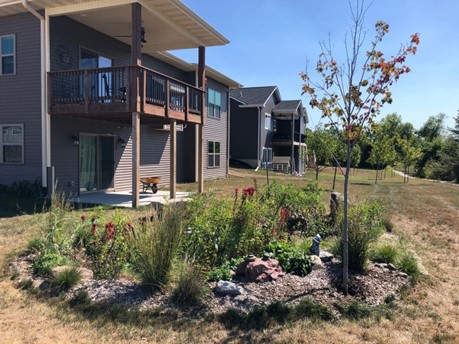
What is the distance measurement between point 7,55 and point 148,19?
4292 mm

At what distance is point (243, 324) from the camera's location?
3604mm

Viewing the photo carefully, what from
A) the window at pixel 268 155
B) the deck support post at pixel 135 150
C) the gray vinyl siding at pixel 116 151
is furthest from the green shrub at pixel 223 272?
the window at pixel 268 155

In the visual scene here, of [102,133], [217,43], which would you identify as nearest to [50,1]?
[102,133]

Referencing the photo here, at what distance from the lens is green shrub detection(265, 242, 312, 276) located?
15.6 ft

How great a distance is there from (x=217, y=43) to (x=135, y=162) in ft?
18.9

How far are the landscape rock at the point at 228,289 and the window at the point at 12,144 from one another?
31.2ft

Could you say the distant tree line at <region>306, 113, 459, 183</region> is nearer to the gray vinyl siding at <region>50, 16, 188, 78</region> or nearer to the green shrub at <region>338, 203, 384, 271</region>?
the green shrub at <region>338, 203, 384, 271</region>

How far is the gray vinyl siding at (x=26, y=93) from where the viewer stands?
11.1 metres

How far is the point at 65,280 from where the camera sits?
4.31m

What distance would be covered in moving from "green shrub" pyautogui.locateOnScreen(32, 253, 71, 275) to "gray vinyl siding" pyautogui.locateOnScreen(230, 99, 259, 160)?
26.4 m

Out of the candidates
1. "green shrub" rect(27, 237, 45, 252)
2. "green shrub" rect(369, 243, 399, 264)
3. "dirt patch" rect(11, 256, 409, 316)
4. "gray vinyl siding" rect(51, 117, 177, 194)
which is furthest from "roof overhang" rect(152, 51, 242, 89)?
"dirt patch" rect(11, 256, 409, 316)

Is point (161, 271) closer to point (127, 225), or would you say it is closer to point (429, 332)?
point (127, 225)

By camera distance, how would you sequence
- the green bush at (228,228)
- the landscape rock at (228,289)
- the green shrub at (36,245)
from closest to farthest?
the landscape rock at (228,289) < the green bush at (228,228) < the green shrub at (36,245)

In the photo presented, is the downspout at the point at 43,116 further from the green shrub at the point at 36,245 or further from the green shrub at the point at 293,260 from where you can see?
the green shrub at the point at 293,260
